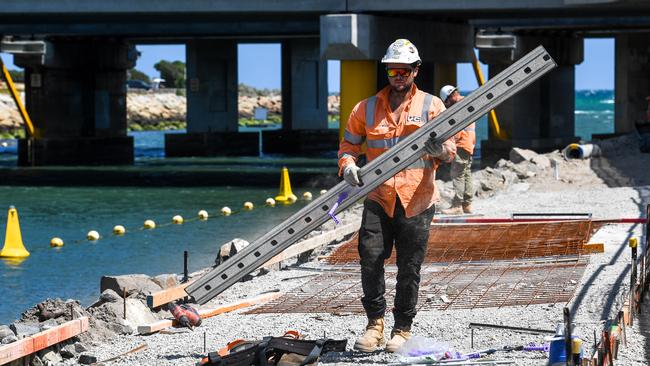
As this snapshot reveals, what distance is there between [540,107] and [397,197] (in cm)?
3623

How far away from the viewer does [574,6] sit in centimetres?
2883

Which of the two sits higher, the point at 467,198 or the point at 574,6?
the point at 574,6

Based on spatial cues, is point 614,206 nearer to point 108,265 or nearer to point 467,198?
point 467,198

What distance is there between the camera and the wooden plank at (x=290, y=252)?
40.2 ft

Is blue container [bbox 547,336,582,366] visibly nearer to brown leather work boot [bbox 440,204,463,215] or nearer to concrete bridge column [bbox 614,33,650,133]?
brown leather work boot [bbox 440,204,463,215]

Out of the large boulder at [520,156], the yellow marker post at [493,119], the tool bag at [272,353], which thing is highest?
the yellow marker post at [493,119]

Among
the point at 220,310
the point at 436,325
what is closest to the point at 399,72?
the point at 436,325

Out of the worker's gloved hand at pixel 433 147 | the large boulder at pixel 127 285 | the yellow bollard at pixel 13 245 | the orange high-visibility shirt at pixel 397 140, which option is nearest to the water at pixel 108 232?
the yellow bollard at pixel 13 245

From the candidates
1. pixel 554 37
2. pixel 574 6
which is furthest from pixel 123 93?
pixel 574 6

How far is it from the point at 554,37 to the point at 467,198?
27102 millimetres

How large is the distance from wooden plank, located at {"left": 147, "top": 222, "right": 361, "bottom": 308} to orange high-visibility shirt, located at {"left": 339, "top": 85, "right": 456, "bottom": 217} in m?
3.50

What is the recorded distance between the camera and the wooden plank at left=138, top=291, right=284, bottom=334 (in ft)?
36.0

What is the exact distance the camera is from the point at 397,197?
8.91 m

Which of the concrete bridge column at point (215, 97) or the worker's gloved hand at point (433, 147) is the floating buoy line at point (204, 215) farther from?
the concrete bridge column at point (215, 97)
